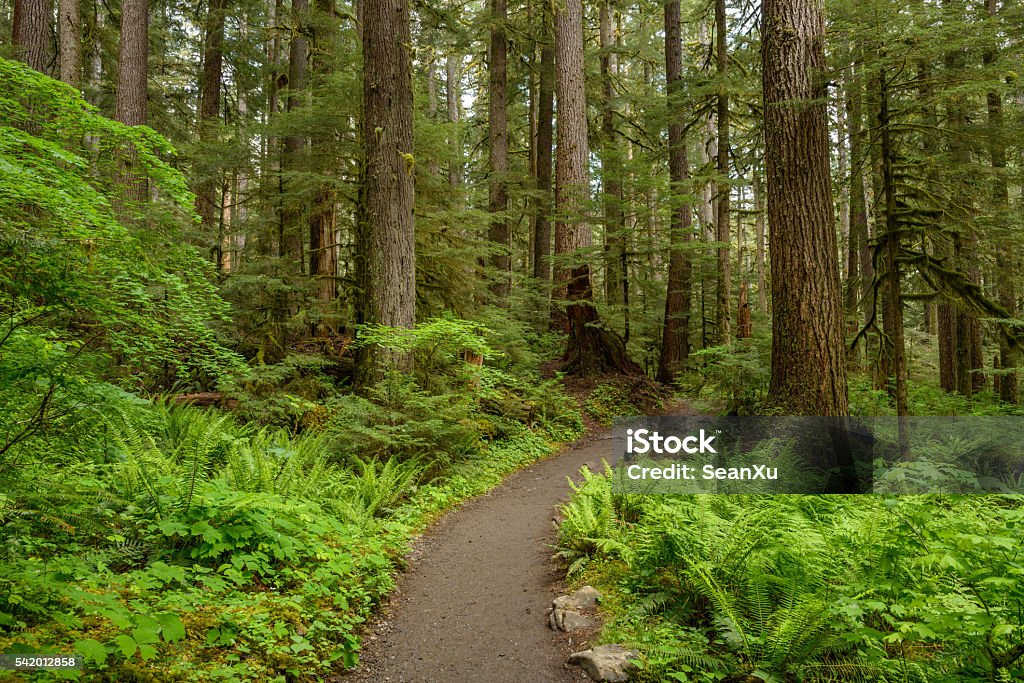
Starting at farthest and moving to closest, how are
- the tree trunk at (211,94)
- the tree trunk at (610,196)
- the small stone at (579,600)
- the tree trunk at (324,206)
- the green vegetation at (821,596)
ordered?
the tree trunk at (211,94)
the tree trunk at (610,196)
the tree trunk at (324,206)
the small stone at (579,600)
the green vegetation at (821,596)

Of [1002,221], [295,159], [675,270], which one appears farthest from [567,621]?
[675,270]

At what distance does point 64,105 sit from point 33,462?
269 centimetres

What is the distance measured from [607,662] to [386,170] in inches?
320

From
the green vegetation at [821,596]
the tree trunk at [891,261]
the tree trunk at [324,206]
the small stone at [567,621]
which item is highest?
the tree trunk at [324,206]

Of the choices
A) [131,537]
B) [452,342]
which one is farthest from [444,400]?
[131,537]

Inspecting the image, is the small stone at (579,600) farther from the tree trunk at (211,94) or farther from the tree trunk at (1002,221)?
the tree trunk at (211,94)

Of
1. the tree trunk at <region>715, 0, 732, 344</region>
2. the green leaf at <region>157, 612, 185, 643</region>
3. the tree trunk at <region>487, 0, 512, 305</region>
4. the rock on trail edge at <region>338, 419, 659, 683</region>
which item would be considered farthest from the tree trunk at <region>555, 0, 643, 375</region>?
the green leaf at <region>157, 612, 185, 643</region>

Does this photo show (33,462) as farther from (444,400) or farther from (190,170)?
(190,170)

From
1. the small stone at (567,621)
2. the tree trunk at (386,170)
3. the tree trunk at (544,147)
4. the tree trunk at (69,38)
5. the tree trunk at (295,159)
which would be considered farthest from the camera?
the tree trunk at (544,147)

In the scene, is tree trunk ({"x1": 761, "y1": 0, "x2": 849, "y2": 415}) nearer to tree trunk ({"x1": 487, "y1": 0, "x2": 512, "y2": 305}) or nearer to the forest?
the forest

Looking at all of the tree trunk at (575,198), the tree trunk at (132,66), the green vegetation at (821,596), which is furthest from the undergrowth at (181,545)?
the tree trunk at (132,66)

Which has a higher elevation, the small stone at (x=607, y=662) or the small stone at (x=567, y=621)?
the small stone at (x=607, y=662)
